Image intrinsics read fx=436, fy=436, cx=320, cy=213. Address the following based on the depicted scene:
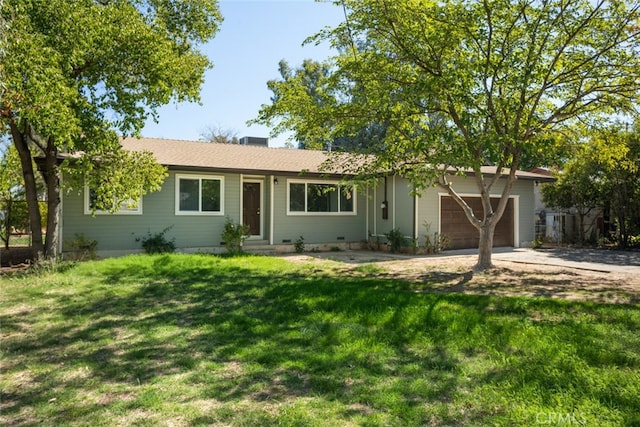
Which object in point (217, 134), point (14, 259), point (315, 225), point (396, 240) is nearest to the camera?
point (14, 259)

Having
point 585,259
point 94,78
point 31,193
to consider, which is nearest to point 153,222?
point 31,193

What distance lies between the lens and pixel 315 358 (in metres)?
4.39

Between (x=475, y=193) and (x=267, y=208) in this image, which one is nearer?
(x=267, y=208)

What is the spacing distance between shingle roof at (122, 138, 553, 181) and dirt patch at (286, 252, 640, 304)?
3.44 meters

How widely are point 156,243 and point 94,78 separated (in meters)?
5.21

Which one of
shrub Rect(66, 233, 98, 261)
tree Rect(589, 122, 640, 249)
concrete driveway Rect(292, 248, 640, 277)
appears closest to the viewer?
concrete driveway Rect(292, 248, 640, 277)

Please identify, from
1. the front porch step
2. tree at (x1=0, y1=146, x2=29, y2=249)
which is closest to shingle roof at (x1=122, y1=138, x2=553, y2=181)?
the front porch step

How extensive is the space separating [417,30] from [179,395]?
24.6ft

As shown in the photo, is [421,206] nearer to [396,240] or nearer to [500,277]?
[396,240]

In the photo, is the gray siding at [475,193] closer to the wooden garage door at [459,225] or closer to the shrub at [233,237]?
the wooden garage door at [459,225]

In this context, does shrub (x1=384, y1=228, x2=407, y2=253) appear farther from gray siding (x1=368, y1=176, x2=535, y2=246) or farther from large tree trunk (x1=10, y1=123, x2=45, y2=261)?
large tree trunk (x1=10, y1=123, x2=45, y2=261)

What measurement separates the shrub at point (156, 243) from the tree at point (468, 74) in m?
5.25

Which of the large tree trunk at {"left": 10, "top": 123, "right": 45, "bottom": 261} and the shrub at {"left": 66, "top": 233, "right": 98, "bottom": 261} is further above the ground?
the large tree trunk at {"left": 10, "top": 123, "right": 45, "bottom": 261}

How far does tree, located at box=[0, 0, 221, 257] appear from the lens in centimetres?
674
